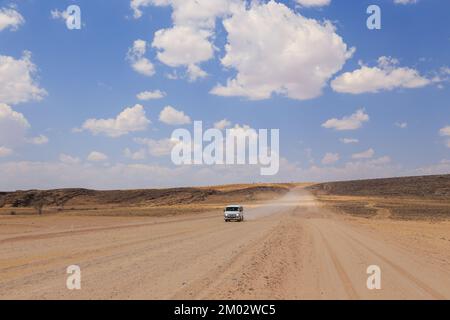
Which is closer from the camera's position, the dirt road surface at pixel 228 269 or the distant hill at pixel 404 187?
the dirt road surface at pixel 228 269

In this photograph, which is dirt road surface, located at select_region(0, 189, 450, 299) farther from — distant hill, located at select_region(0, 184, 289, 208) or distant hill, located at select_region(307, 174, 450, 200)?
distant hill, located at select_region(0, 184, 289, 208)

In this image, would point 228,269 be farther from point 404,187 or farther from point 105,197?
point 404,187

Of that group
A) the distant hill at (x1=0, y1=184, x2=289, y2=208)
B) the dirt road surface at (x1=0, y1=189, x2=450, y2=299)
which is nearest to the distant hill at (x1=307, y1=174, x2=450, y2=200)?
the distant hill at (x1=0, y1=184, x2=289, y2=208)

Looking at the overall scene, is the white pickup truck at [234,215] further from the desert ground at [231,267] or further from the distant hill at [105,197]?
the distant hill at [105,197]

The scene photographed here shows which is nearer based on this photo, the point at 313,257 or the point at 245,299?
the point at 245,299

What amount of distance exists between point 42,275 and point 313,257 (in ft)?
30.1

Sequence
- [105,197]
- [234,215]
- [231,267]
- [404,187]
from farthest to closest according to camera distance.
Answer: [105,197] < [404,187] < [234,215] < [231,267]

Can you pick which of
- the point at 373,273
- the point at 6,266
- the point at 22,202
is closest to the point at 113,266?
the point at 6,266

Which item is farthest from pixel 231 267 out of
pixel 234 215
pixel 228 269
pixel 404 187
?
pixel 404 187

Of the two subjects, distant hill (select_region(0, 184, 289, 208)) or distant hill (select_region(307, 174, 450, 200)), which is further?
distant hill (select_region(0, 184, 289, 208))

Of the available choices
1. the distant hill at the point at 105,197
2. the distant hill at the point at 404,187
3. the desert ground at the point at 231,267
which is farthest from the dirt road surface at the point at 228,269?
the distant hill at the point at 105,197
